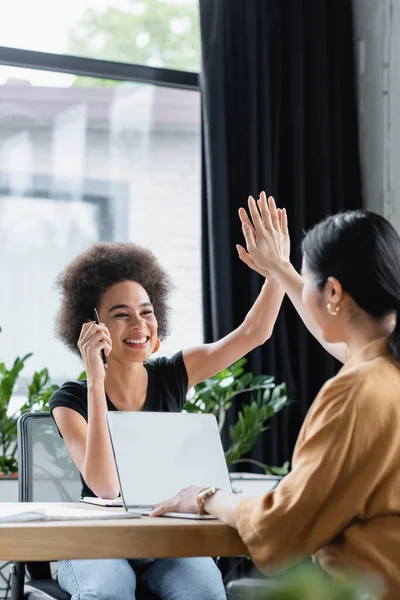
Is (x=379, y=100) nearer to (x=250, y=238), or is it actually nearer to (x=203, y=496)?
(x=250, y=238)

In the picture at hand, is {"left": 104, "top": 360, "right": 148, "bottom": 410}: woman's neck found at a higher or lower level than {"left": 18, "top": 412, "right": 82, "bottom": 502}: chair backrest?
higher

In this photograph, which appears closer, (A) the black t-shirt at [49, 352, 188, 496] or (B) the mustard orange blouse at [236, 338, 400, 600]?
(B) the mustard orange blouse at [236, 338, 400, 600]

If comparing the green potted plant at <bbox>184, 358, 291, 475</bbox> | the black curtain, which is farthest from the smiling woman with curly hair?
the black curtain

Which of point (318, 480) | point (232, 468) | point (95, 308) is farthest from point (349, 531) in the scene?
point (232, 468)

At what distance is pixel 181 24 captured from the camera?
393 centimetres

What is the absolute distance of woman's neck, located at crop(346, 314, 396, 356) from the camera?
1.41 meters

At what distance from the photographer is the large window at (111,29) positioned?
367 centimetres

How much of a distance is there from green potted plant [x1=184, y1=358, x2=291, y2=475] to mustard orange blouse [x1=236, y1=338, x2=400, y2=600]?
2022 millimetres

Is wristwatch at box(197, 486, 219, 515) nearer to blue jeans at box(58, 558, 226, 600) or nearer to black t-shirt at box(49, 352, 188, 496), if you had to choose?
blue jeans at box(58, 558, 226, 600)

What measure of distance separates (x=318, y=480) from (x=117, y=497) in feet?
2.36

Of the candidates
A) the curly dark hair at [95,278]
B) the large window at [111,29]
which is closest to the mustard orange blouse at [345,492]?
the curly dark hair at [95,278]

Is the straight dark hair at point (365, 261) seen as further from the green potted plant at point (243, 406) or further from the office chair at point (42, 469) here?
the green potted plant at point (243, 406)

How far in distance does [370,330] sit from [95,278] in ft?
3.31

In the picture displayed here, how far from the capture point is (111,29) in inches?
151
